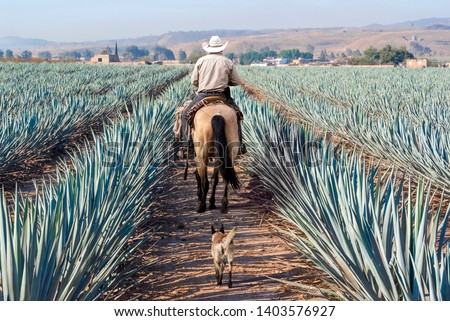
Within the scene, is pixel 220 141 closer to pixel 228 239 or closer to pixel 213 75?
pixel 213 75

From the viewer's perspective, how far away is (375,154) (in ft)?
27.4

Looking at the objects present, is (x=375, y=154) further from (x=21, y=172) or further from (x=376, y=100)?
(x=376, y=100)

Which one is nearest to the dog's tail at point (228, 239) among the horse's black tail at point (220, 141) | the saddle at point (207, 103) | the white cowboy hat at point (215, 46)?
the horse's black tail at point (220, 141)

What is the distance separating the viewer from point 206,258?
478cm

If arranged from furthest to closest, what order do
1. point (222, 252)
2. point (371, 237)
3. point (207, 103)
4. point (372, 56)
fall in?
point (372, 56) < point (207, 103) < point (222, 252) < point (371, 237)

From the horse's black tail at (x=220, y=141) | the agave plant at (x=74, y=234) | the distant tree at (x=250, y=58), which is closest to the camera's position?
the agave plant at (x=74, y=234)

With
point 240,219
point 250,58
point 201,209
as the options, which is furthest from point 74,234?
point 250,58

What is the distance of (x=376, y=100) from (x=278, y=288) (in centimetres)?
1042

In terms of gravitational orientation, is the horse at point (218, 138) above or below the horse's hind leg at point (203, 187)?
above

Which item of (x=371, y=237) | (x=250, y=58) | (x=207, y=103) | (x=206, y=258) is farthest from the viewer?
(x=250, y=58)

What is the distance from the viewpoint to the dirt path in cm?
405

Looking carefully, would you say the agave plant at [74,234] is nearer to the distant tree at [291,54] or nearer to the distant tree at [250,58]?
the distant tree at [250,58]

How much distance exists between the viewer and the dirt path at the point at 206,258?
405 centimetres

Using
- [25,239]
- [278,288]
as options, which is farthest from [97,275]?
[278,288]
